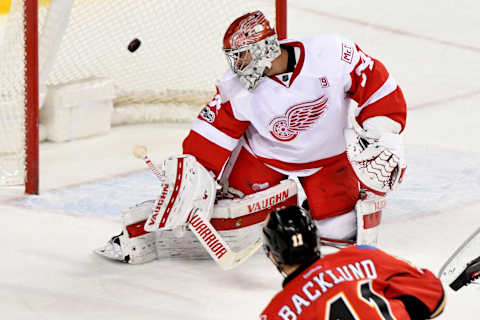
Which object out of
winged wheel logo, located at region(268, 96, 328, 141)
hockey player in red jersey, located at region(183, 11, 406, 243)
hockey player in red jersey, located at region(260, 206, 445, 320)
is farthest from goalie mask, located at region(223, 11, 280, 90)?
hockey player in red jersey, located at region(260, 206, 445, 320)

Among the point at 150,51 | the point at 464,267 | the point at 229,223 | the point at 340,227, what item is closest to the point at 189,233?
the point at 229,223

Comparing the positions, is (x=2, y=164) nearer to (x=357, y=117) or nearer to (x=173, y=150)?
(x=173, y=150)

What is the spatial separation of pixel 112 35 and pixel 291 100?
1.73m

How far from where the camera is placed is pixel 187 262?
9.67ft

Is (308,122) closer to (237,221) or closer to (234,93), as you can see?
(234,93)

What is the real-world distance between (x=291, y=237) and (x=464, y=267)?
1.99 feet

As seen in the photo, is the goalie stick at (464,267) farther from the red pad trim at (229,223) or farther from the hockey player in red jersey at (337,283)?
the red pad trim at (229,223)

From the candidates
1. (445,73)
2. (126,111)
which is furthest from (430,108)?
(126,111)

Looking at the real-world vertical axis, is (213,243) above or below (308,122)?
below

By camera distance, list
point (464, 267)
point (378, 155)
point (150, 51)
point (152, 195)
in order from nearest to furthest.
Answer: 1. point (464, 267)
2. point (378, 155)
3. point (152, 195)
4. point (150, 51)

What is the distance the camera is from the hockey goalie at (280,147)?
269 cm

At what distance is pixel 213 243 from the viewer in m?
2.74

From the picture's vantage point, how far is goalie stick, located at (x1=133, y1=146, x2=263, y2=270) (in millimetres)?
2689

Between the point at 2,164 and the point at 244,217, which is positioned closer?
the point at 244,217
